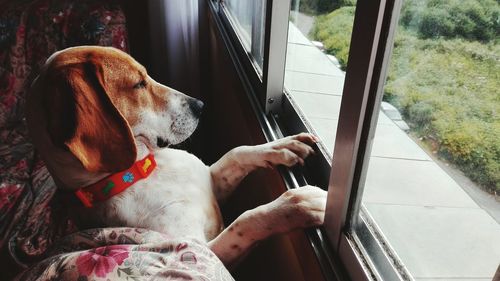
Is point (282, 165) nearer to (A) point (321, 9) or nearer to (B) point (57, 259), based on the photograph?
(A) point (321, 9)

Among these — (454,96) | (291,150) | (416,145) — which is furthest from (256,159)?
(454,96)

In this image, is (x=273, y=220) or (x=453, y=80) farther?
(x=273, y=220)

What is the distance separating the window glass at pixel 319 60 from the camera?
91cm

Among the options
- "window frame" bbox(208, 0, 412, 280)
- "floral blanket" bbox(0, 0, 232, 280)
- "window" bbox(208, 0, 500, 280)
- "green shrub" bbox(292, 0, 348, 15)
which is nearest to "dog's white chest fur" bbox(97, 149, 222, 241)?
"floral blanket" bbox(0, 0, 232, 280)

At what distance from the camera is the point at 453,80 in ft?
1.60

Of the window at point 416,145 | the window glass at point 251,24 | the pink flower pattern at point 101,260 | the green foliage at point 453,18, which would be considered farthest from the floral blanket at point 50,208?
the window glass at point 251,24

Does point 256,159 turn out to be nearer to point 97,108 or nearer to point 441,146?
point 97,108

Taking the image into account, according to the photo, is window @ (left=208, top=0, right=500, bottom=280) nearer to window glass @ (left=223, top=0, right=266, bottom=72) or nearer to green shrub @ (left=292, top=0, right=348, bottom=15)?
green shrub @ (left=292, top=0, right=348, bottom=15)

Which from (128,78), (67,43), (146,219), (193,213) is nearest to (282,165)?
(193,213)

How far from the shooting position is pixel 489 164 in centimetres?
44

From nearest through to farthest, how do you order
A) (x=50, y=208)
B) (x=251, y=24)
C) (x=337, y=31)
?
(x=337, y=31), (x=50, y=208), (x=251, y=24)

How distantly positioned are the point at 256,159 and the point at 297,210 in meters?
0.29

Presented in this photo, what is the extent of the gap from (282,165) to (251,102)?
0.35 m

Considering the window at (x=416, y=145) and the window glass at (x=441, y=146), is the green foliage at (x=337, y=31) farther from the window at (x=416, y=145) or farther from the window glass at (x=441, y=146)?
the window glass at (x=441, y=146)
